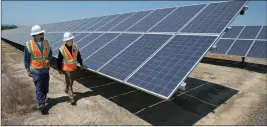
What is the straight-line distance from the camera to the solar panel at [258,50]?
14.1m

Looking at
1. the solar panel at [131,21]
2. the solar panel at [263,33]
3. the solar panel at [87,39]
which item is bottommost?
the solar panel at [87,39]

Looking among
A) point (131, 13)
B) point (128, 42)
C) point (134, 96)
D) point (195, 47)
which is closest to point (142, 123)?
point (134, 96)

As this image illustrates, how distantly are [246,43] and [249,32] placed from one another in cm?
226

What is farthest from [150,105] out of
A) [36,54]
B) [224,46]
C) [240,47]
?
[224,46]

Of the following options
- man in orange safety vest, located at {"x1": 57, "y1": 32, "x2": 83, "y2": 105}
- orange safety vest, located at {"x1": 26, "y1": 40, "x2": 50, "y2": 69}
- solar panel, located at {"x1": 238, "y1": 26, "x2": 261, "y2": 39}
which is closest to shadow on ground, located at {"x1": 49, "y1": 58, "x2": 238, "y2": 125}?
man in orange safety vest, located at {"x1": 57, "y1": 32, "x2": 83, "y2": 105}

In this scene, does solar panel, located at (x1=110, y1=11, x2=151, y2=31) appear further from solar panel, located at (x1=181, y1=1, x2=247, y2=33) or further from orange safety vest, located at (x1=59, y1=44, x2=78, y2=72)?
Result: orange safety vest, located at (x1=59, y1=44, x2=78, y2=72)

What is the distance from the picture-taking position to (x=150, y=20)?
34.2 ft

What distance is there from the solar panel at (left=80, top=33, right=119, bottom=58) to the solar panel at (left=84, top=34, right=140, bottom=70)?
46 centimetres

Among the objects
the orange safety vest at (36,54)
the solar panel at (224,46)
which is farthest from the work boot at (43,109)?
the solar panel at (224,46)

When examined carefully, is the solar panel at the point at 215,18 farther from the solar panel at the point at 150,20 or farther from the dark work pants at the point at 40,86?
the dark work pants at the point at 40,86

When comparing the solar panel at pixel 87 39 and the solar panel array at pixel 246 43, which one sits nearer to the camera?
the solar panel at pixel 87 39

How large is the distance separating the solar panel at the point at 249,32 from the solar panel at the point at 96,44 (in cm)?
1127

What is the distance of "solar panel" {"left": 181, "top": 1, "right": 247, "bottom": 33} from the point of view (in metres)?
7.16

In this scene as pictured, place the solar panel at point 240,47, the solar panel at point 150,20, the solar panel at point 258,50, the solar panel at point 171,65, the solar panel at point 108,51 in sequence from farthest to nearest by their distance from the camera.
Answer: the solar panel at point 240,47, the solar panel at point 258,50, the solar panel at point 150,20, the solar panel at point 108,51, the solar panel at point 171,65
